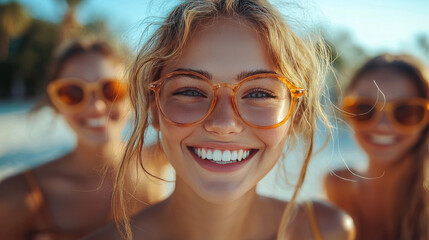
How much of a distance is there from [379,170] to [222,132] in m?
2.22

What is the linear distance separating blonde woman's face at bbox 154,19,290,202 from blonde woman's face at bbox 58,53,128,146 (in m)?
1.54

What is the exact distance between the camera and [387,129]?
3.02 metres

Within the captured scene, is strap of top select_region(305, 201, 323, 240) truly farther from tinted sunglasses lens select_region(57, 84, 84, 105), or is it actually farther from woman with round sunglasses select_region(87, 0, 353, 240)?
tinted sunglasses lens select_region(57, 84, 84, 105)

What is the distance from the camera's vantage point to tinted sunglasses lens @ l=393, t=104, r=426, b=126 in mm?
2965

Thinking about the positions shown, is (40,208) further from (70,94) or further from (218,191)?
(218,191)

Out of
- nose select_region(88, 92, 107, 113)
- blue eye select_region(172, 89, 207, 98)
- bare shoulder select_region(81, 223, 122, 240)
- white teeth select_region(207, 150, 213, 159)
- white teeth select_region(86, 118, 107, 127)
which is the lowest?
bare shoulder select_region(81, 223, 122, 240)

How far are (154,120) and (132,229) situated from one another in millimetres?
651

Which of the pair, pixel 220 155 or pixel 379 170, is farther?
pixel 379 170

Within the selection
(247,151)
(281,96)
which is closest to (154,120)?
(247,151)

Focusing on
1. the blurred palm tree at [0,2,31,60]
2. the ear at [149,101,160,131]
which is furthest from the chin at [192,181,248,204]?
the blurred palm tree at [0,2,31,60]

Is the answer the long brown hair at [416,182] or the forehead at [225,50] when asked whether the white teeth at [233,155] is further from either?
the long brown hair at [416,182]

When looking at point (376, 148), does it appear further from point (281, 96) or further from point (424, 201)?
point (281, 96)

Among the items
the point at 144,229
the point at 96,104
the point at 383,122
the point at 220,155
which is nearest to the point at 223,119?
the point at 220,155

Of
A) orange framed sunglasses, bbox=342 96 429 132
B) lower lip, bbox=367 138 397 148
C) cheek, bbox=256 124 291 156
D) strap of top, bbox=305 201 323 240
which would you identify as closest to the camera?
cheek, bbox=256 124 291 156
